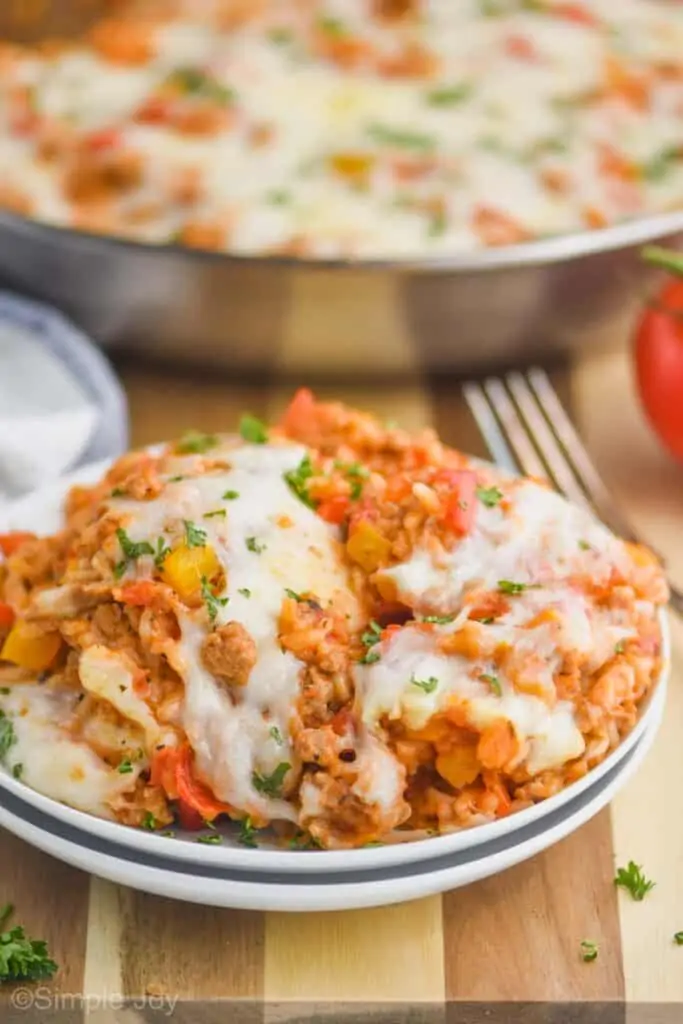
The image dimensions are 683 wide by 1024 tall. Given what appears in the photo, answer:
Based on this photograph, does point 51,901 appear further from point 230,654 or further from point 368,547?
point 368,547

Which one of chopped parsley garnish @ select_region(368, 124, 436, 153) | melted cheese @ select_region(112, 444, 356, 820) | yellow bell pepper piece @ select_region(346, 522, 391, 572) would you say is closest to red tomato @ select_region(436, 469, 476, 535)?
yellow bell pepper piece @ select_region(346, 522, 391, 572)

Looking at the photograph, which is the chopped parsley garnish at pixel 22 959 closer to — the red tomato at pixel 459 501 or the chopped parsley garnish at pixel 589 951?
the chopped parsley garnish at pixel 589 951

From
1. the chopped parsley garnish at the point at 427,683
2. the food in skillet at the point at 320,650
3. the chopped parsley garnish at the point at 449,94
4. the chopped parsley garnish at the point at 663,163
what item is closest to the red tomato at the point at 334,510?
the food in skillet at the point at 320,650

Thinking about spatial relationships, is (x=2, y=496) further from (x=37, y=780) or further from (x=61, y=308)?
(x=37, y=780)

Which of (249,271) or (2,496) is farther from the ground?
(249,271)

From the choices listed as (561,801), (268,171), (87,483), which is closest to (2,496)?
(87,483)

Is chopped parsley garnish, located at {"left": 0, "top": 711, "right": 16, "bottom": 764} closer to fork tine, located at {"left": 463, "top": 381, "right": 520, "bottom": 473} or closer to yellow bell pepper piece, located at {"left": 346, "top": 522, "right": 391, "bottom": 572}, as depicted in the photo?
yellow bell pepper piece, located at {"left": 346, "top": 522, "right": 391, "bottom": 572}
